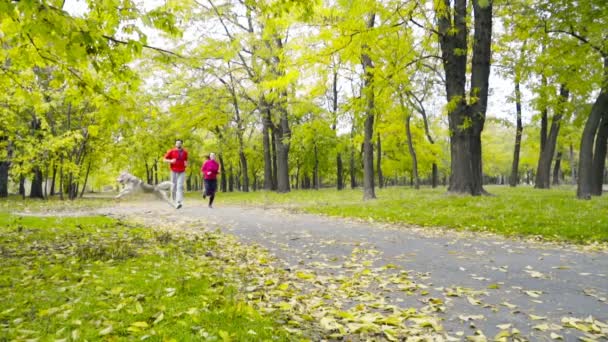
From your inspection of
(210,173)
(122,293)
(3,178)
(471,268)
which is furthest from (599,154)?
(3,178)

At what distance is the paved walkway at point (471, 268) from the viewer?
3770 mm

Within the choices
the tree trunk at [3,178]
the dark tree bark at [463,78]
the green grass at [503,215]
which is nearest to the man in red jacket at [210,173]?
the green grass at [503,215]

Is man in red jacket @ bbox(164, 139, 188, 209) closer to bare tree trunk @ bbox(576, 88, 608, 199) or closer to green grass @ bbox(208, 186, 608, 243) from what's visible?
green grass @ bbox(208, 186, 608, 243)

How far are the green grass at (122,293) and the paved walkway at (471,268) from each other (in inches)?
64.9

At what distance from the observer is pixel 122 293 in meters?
3.98

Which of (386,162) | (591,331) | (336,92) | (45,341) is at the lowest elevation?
(591,331)

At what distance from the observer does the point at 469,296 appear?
4332 mm

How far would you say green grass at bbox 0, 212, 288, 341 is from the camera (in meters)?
3.10

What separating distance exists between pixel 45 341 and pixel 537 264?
20.6 ft

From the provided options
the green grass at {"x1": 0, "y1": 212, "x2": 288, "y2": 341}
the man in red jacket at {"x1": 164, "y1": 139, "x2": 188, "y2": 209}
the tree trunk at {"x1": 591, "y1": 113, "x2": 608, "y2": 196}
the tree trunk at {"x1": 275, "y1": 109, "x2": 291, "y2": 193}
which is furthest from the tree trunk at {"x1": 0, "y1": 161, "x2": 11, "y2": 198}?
the tree trunk at {"x1": 591, "y1": 113, "x2": 608, "y2": 196}

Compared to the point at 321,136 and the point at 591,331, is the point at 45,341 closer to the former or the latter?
the point at 591,331

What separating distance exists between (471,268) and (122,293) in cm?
472

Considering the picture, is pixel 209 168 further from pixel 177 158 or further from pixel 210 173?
pixel 177 158

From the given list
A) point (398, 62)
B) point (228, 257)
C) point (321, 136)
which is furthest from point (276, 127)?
point (228, 257)
